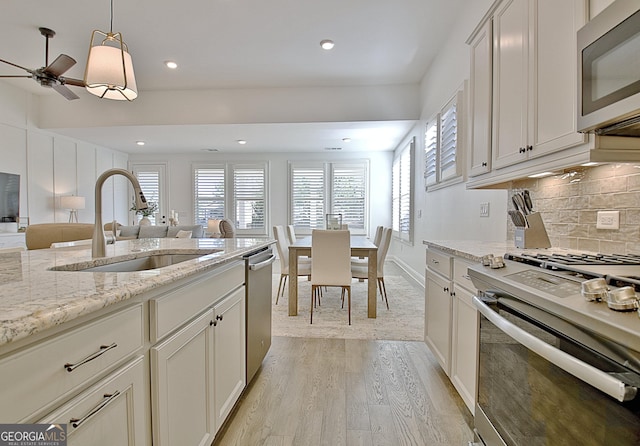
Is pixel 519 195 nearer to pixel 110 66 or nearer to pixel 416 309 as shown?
pixel 416 309

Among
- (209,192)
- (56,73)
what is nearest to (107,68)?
(56,73)

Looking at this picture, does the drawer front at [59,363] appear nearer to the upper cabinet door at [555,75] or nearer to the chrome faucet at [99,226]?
the chrome faucet at [99,226]

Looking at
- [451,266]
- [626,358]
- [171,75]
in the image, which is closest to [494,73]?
[451,266]

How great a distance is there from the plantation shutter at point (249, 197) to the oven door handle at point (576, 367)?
693cm

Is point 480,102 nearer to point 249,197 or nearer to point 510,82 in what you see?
point 510,82

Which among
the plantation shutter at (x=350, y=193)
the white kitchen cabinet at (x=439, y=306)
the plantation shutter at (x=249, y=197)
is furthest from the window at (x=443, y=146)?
the plantation shutter at (x=249, y=197)

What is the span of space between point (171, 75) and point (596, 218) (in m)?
5.09

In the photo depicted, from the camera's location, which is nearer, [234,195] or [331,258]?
[331,258]

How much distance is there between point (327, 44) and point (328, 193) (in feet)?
13.1

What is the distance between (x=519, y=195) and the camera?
1.87m

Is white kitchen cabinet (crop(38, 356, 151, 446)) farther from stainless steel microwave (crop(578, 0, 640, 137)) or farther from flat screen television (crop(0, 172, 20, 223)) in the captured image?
flat screen television (crop(0, 172, 20, 223))

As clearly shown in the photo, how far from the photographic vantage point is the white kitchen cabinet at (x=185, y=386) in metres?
0.98

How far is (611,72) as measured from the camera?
1.06 metres

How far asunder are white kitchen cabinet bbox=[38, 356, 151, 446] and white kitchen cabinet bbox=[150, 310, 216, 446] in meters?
0.05
